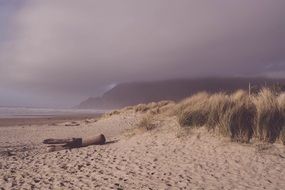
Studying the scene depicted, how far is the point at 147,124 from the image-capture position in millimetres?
14711

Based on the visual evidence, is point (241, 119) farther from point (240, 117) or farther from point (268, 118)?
point (268, 118)

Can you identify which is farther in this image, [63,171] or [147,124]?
[147,124]

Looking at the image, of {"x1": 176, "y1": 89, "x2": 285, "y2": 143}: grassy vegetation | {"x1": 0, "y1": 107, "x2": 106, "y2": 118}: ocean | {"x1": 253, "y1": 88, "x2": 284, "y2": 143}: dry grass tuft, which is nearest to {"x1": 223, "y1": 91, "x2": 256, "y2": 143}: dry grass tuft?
{"x1": 176, "y1": 89, "x2": 285, "y2": 143}: grassy vegetation

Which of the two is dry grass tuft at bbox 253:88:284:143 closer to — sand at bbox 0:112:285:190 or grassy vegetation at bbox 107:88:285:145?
grassy vegetation at bbox 107:88:285:145

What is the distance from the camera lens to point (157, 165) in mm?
10039

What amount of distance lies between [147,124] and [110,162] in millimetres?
4329

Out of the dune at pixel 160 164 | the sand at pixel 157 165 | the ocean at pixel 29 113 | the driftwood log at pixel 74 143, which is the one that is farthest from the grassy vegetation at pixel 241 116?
the ocean at pixel 29 113

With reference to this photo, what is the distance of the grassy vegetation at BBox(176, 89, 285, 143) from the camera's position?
11969mm

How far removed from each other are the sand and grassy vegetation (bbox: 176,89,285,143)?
38cm

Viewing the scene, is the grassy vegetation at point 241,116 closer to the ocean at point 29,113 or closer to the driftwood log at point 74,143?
the driftwood log at point 74,143

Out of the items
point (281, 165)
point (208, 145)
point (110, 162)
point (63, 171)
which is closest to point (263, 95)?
point (208, 145)

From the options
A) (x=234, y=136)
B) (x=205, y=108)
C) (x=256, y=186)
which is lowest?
(x=256, y=186)

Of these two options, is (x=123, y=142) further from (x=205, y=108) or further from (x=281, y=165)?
(x=281, y=165)

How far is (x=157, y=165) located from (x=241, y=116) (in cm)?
387
